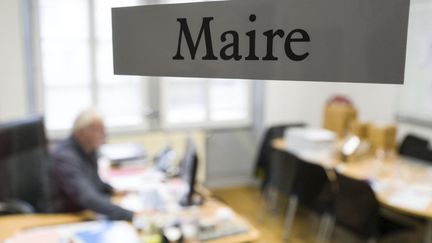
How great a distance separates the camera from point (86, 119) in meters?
2.70

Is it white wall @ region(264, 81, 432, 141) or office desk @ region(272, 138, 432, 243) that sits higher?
white wall @ region(264, 81, 432, 141)

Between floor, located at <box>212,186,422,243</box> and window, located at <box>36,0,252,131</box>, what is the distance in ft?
3.17

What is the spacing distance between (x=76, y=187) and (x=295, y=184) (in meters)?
2.02

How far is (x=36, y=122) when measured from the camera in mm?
2891

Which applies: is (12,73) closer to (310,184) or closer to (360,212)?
(310,184)

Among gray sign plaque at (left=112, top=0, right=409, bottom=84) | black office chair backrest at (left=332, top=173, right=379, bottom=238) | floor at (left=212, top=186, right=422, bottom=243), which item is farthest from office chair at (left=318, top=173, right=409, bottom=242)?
gray sign plaque at (left=112, top=0, right=409, bottom=84)

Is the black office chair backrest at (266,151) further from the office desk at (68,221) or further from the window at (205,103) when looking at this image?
the office desk at (68,221)

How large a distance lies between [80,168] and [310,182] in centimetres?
203

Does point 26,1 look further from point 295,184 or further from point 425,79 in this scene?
point 425,79

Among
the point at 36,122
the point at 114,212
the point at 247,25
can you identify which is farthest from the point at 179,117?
the point at 247,25

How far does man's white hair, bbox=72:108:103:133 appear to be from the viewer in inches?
106

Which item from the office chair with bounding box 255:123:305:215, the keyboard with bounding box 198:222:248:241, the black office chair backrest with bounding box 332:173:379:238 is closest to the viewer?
the keyboard with bounding box 198:222:248:241

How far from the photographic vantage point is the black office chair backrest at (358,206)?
9.36 feet

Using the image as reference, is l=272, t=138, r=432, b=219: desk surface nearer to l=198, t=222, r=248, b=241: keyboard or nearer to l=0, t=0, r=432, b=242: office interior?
l=0, t=0, r=432, b=242: office interior
